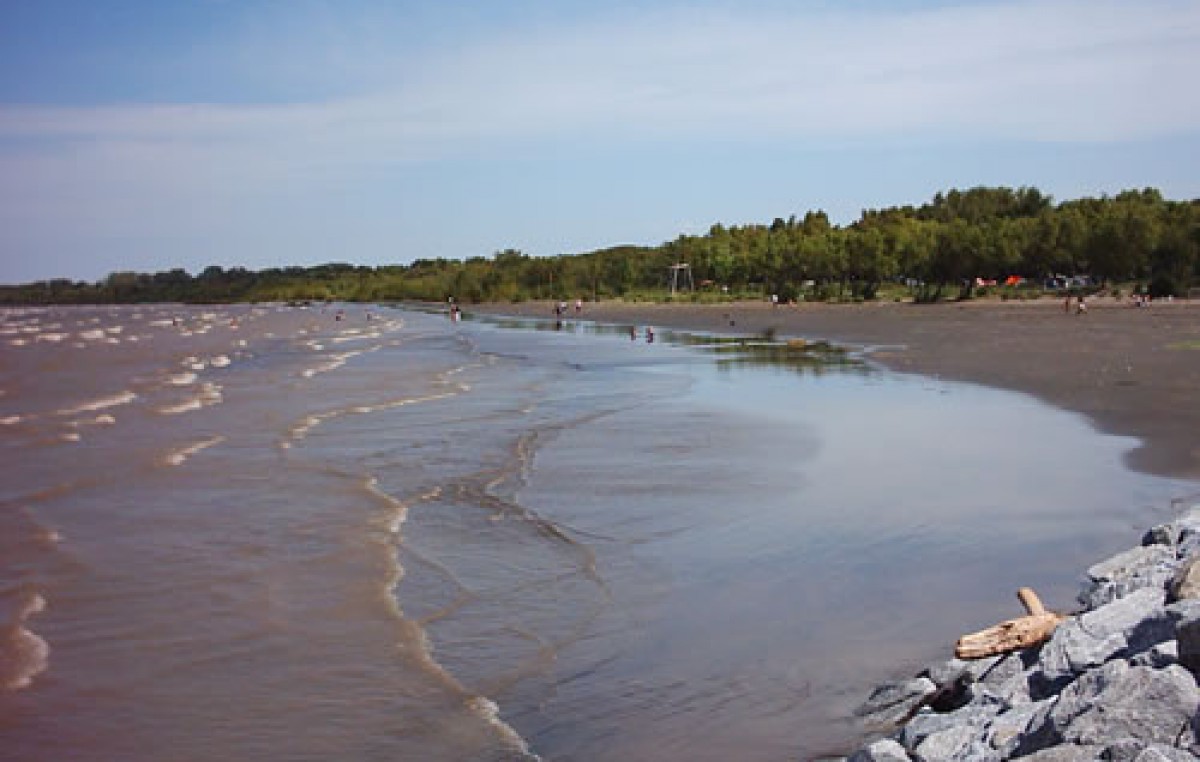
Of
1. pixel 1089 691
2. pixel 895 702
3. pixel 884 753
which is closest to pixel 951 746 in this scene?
pixel 884 753

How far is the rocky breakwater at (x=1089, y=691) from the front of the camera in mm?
5262

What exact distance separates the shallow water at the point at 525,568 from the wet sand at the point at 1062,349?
1240 mm

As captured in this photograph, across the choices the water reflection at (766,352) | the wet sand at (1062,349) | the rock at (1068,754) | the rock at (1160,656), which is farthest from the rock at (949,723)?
the water reflection at (766,352)

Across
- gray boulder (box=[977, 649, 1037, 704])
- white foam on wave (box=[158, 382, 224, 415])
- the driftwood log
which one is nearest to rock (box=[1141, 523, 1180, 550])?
the driftwood log

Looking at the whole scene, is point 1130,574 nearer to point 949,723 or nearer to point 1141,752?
point 949,723

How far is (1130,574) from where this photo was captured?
332 inches

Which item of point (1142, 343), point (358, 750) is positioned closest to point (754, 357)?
point (1142, 343)

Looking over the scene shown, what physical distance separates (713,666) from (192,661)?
452cm

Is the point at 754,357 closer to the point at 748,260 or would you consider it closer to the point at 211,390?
the point at 211,390

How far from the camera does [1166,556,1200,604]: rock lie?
6.39 m

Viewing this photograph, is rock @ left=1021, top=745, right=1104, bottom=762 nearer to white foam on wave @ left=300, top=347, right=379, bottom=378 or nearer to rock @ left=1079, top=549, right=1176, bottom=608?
rock @ left=1079, top=549, right=1176, bottom=608

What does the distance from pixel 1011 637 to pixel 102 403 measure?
1328 inches

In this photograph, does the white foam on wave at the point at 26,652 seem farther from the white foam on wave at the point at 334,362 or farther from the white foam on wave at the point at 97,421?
the white foam on wave at the point at 334,362

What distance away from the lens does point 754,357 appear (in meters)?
47.2
